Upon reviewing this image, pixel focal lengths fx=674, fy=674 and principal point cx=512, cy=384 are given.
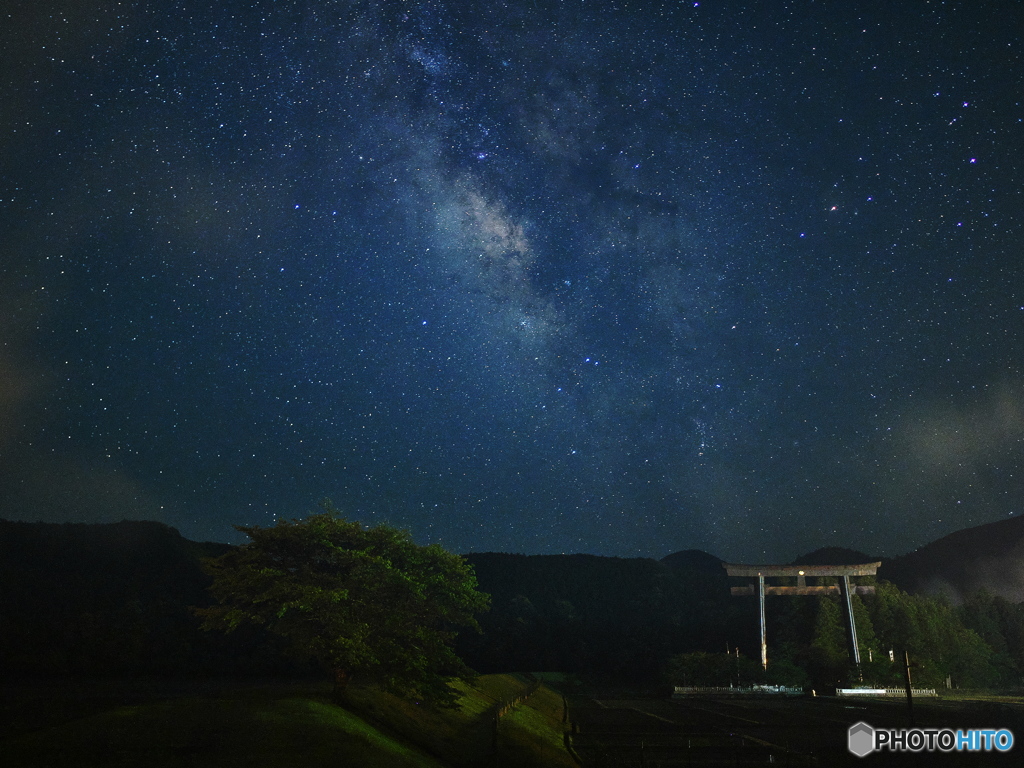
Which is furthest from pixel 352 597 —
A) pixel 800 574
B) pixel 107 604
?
pixel 107 604

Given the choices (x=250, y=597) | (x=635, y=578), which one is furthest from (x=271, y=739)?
(x=635, y=578)

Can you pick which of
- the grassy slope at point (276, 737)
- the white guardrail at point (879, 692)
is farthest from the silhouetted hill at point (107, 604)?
the white guardrail at point (879, 692)

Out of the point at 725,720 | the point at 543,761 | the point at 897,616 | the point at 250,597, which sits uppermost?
the point at 897,616

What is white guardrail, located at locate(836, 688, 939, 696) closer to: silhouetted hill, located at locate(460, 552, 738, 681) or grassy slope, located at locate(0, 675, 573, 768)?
grassy slope, located at locate(0, 675, 573, 768)

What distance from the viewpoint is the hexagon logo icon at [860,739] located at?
93.5ft

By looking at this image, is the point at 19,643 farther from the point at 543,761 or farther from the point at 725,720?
the point at 725,720

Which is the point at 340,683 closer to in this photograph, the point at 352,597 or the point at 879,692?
the point at 352,597

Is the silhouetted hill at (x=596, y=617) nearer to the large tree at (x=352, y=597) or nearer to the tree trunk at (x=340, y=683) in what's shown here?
the large tree at (x=352, y=597)

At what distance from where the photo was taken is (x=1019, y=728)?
2988 cm

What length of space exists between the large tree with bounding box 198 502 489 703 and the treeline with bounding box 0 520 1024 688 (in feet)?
8.37

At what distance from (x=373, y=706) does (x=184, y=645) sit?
167ft

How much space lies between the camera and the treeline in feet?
194

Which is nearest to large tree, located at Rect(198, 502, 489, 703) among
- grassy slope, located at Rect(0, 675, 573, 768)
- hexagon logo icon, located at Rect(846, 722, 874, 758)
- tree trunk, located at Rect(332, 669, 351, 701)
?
tree trunk, located at Rect(332, 669, 351, 701)

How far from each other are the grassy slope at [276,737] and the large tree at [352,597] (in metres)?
1.93
